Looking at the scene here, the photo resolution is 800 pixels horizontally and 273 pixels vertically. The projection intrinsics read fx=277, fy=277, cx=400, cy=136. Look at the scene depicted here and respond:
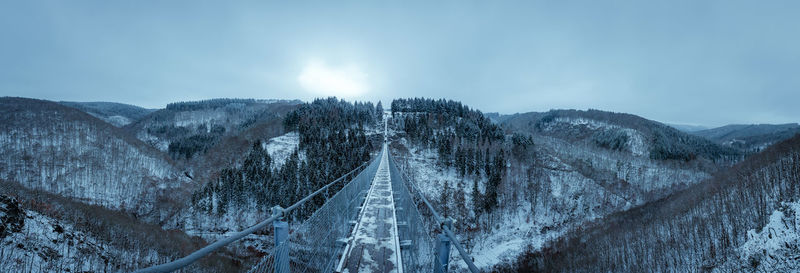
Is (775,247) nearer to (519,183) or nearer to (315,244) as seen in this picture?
(315,244)

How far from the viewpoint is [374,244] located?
19.1 ft

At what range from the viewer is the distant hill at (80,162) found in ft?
157

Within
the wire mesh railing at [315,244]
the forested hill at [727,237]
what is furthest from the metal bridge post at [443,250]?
the forested hill at [727,237]

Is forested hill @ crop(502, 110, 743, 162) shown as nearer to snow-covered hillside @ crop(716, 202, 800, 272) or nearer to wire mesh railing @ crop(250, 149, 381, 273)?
snow-covered hillside @ crop(716, 202, 800, 272)

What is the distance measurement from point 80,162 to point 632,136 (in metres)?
162

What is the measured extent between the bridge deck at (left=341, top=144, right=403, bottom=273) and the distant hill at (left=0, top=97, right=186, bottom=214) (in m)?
61.0

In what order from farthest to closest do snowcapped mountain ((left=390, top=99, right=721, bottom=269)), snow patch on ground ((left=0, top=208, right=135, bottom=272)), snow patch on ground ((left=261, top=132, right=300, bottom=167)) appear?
1. snow patch on ground ((left=261, top=132, right=300, bottom=167))
2. snowcapped mountain ((left=390, top=99, right=721, bottom=269))
3. snow patch on ground ((left=0, top=208, right=135, bottom=272))

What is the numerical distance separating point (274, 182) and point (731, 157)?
5433 inches

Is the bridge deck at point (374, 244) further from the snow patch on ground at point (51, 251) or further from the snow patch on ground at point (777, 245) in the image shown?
the snow patch on ground at point (51, 251)

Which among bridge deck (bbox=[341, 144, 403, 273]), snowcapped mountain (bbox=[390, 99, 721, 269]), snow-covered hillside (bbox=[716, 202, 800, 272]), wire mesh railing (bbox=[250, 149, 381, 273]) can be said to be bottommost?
snowcapped mountain (bbox=[390, 99, 721, 269])

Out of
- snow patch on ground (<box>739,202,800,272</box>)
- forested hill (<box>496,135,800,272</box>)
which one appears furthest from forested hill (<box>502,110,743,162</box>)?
snow patch on ground (<box>739,202,800,272</box>)

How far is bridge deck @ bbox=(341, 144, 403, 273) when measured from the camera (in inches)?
197

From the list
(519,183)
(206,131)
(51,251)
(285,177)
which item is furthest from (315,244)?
(206,131)

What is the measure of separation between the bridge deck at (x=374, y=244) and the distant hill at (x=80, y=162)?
60961 millimetres
